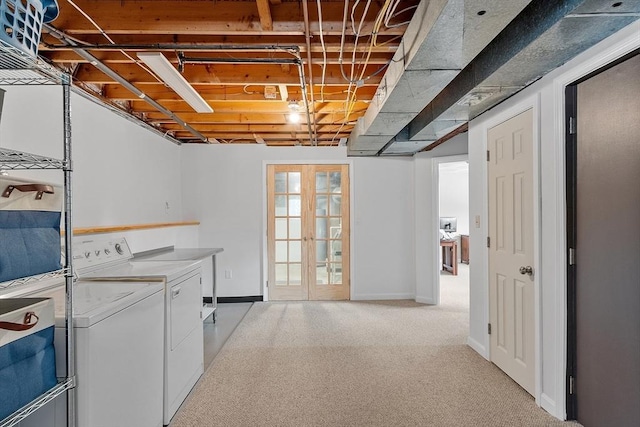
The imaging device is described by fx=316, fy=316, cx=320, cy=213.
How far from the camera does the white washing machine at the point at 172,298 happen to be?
201 cm

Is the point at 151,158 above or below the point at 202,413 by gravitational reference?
above

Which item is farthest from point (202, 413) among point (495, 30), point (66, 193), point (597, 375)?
point (495, 30)

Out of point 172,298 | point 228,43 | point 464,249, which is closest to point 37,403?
point 172,298

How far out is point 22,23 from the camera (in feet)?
3.47

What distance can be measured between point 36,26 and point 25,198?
2.04 feet

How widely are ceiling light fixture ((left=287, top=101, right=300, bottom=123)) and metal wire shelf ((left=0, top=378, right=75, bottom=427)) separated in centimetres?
263

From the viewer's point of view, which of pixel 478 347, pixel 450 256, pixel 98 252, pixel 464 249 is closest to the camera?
pixel 98 252

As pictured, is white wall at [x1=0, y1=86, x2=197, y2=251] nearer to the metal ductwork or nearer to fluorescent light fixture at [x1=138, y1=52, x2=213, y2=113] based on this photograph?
fluorescent light fixture at [x1=138, y1=52, x2=213, y2=113]

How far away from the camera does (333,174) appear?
479cm

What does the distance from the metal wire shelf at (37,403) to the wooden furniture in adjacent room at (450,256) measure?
6.55 m

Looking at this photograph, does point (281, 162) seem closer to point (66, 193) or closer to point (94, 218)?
point (94, 218)

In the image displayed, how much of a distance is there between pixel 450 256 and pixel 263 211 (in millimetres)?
4541

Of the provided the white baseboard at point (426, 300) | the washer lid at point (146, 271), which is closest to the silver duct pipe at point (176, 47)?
the washer lid at point (146, 271)

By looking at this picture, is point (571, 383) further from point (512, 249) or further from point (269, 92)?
point (269, 92)
